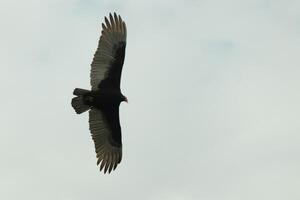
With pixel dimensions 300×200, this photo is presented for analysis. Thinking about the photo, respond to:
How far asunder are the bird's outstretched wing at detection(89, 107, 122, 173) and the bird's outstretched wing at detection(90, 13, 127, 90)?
108cm

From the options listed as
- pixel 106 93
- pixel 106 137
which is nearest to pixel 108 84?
pixel 106 93

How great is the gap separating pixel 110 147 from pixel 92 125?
0.90m

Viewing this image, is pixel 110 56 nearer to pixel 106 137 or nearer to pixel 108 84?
pixel 108 84

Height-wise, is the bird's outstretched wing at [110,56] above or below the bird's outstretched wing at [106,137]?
above

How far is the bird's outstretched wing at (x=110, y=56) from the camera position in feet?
113

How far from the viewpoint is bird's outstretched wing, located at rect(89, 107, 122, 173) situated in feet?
116

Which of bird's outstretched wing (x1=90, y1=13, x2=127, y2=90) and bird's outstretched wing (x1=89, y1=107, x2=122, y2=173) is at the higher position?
bird's outstretched wing (x1=90, y1=13, x2=127, y2=90)

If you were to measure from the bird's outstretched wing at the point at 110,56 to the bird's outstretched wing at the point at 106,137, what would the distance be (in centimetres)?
108

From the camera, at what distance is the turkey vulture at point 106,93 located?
34.4 m

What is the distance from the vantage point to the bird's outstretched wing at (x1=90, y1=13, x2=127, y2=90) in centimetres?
3438

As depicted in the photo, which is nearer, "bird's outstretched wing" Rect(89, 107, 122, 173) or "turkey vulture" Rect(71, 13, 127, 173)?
"turkey vulture" Rect(71, 13, 127, 173)

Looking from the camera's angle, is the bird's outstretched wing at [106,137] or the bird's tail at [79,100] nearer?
the bird's tail at [79,100]

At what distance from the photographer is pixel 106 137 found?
117ft

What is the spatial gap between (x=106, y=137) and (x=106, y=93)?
1.60m
